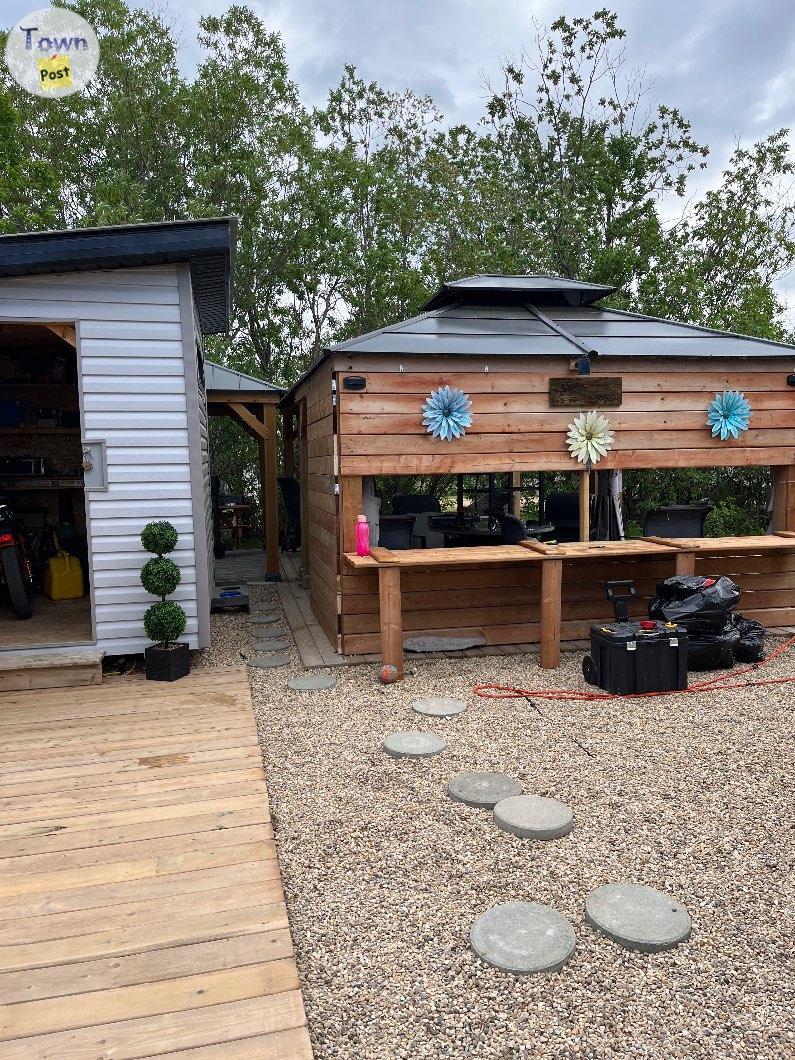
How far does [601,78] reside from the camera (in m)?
12.9

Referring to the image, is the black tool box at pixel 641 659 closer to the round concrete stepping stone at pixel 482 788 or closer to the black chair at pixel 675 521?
the round concrete stepping stone at pixel 482 788

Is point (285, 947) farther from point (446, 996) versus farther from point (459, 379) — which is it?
point (459, 379)

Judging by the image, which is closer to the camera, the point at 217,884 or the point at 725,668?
the point at 217,884

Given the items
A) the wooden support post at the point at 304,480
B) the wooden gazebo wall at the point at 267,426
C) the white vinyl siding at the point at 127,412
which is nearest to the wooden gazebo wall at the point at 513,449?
the white vinyl siding at the point at 127,412

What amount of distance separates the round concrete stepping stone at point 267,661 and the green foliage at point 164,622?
29.1 inches

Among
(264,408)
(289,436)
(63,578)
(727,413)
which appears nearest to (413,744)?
(727,413)

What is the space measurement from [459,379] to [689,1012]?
4538 millimetres

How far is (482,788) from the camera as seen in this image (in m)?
3.41

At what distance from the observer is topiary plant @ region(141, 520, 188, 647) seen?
16.7 ft

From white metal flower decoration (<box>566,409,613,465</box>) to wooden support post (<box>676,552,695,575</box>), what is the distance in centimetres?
102

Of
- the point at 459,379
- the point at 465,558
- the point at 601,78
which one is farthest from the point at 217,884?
the point at 601,78

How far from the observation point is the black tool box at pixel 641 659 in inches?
191

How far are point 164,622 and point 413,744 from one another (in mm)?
2179

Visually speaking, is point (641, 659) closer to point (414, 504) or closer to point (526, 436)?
point (526, 436)
